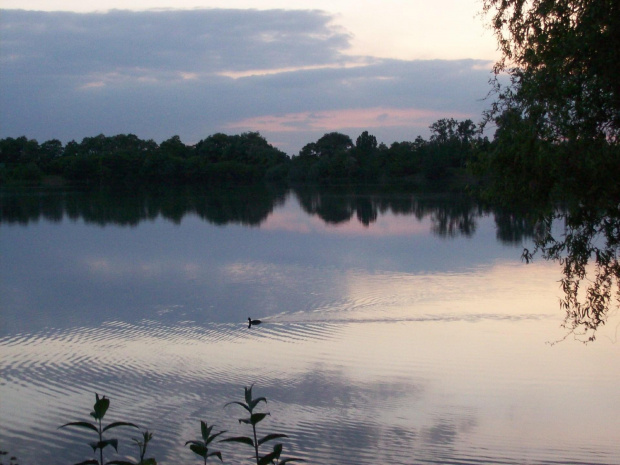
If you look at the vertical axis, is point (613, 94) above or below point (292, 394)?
above

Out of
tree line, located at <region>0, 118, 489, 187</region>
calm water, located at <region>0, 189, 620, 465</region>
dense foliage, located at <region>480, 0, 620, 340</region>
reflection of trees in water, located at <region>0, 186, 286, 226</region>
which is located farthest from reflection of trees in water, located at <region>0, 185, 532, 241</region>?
tree line, located at <region>0, 118, 489, 187</region>

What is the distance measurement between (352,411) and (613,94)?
4.26 meters

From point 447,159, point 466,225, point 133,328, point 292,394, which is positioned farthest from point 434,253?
point 447,159

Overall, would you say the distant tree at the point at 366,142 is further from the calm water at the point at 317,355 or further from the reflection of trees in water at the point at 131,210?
the calm water at the point at 317,355

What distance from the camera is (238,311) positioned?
44.3 ft

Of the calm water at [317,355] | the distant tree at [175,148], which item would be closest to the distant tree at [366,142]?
the distant tree at [175,148]

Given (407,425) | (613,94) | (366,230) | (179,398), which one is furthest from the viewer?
(366,230)

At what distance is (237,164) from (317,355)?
72514mm

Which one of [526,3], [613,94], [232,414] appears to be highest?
[526,3]

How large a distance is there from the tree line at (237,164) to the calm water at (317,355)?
53012 mm

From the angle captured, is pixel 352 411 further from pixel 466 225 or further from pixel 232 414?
pixel 466 225

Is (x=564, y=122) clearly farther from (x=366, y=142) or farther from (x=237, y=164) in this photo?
(x=366, y=142)

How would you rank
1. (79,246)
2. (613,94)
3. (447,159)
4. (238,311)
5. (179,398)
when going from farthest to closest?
(447,159) < (79,246) < (238,311) < (179,398) < (613,94)

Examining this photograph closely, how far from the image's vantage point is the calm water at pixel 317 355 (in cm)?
741
